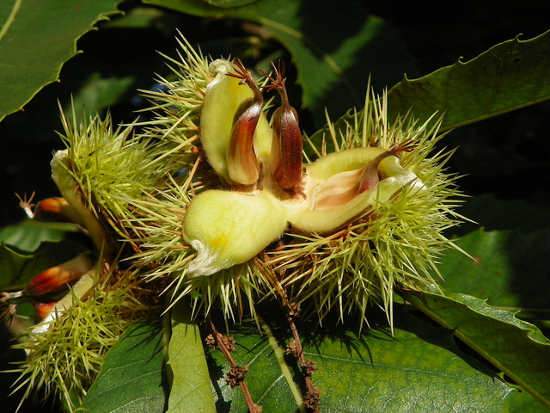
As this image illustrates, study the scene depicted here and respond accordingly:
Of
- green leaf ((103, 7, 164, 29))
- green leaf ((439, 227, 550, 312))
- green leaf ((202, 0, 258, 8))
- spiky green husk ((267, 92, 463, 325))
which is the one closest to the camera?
spiky green husk ((267, 92, 463, 325))

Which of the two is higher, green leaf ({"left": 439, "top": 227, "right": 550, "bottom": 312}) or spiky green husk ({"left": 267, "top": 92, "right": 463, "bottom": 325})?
spiky green husk ({"left": 267, "top": 92, "right": 463, "bottom": 325})

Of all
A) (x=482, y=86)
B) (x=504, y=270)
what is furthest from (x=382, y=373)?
(x=482, y=86)

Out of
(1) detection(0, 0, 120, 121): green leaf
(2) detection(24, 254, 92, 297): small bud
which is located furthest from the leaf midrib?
(2) detection(24, 254, 92, 297): small bud

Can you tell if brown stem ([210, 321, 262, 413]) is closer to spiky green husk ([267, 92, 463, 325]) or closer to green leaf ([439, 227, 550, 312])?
spiky green husk ([267, 92, 463, 325])

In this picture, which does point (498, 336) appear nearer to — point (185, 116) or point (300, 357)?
point (300, 357)

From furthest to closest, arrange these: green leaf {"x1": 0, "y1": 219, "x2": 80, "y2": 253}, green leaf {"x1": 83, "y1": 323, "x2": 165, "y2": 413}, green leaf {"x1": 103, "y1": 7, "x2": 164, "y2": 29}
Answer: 1. green leaf {"x1": 103, "y1": 7, "x2": 164, "y2": 29}
2. green leaf {"x1": 0, "y1": 219, "x2": 80, "y2": 253}
3. green leaf {"x1": 83, "y1": 323, "x2": 165, "y2": 413}

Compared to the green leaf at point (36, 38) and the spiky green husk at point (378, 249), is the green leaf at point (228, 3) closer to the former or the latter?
the green leaf at point (36, 38)
